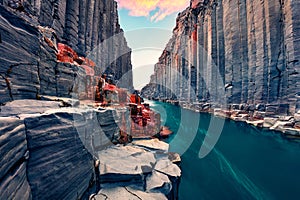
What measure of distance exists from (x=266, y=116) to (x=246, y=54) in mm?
13866

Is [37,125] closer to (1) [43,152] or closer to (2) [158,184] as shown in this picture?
(1) [43,152]

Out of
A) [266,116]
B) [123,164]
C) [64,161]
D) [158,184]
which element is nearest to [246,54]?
[266,116]

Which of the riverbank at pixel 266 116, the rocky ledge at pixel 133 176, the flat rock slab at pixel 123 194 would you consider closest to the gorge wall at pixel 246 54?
the riverbank at pixel 266 116

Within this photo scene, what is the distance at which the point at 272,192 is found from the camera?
344 inches

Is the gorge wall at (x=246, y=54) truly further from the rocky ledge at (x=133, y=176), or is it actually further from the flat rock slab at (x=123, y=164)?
the flat rock slab at (x=123, y=164)

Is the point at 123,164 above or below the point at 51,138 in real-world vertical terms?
below

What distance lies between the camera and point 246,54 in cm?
3077

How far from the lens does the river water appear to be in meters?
8.82

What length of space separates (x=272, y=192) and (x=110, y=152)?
9929 mm

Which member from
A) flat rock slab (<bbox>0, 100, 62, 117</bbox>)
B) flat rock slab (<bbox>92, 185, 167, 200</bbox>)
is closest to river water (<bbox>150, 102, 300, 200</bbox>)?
flat rock slab (<bbox>92, 185, 167, 200</bbox>)

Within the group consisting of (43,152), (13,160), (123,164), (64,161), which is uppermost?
(13,160)

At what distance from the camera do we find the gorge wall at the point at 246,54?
862 inches

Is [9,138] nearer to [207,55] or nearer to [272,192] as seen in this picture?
[272,192]

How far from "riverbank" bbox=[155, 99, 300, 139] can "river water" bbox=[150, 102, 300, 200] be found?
2931mm
